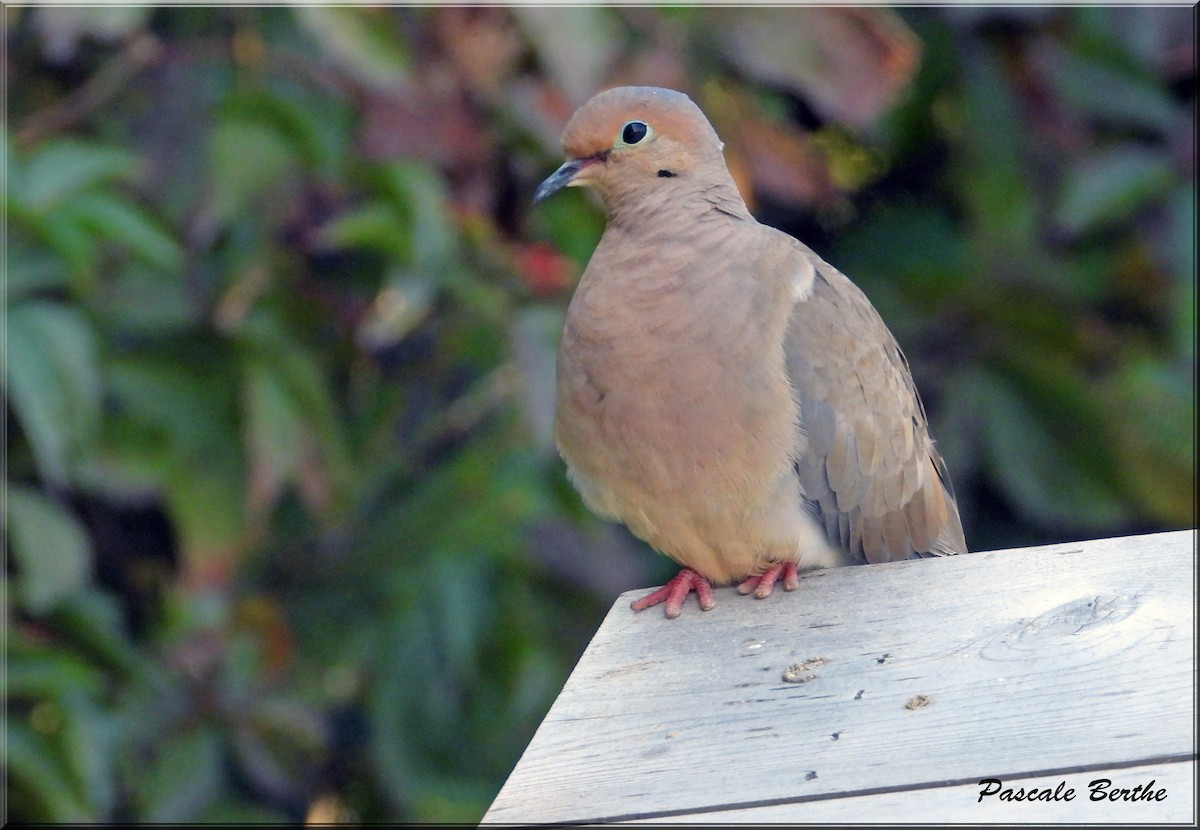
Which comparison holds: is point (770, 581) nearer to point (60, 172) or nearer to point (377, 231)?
point (377, 231)

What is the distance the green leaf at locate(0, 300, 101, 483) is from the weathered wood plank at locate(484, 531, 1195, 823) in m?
1.70

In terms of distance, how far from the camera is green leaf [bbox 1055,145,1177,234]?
4164 millimetres

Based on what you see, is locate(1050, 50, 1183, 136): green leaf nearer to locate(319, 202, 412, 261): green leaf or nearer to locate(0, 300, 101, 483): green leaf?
locate(319, 202, 412, 261): green leaf

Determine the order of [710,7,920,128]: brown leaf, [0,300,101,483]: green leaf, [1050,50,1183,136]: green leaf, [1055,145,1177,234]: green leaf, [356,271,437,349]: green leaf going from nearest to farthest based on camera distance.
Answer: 1. [0,300,101,483]: green leaf
2. [356,271,437,349]: green leaf
3. [710,7,920,128]: brown leaf
4. [1055,145,1177,234]: green leaf
5. [1050,50,1183,136]: green leaf

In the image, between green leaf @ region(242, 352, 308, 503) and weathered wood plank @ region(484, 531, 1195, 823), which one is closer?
weathered wood plank @ region(484, 531, 1195, 823)

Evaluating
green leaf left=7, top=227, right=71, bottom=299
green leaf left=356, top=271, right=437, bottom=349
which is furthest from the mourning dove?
green leaf left=7, top=227, right=71, bottom=299

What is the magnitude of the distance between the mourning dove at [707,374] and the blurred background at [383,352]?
78 centimetres

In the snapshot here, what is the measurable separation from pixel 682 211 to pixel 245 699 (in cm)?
197

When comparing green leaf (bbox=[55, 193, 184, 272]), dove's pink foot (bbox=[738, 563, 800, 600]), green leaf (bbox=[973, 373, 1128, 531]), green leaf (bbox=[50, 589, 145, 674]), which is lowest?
green leaf (bbox=[50, 589, 145, 674])

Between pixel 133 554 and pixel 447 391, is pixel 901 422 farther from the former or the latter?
pixel 133 554

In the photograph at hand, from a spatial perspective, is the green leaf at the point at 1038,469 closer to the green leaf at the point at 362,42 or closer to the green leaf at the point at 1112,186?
the green leaf at the point at 1112,186

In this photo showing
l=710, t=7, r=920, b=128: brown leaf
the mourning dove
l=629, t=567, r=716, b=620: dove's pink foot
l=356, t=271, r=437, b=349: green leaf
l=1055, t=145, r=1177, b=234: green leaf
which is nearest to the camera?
l=629, t=567, r=716, b=620: dove's pink foot

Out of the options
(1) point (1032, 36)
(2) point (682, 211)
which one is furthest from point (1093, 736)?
(1) point (1032, 36)

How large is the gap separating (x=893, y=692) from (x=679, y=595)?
0.52 m
